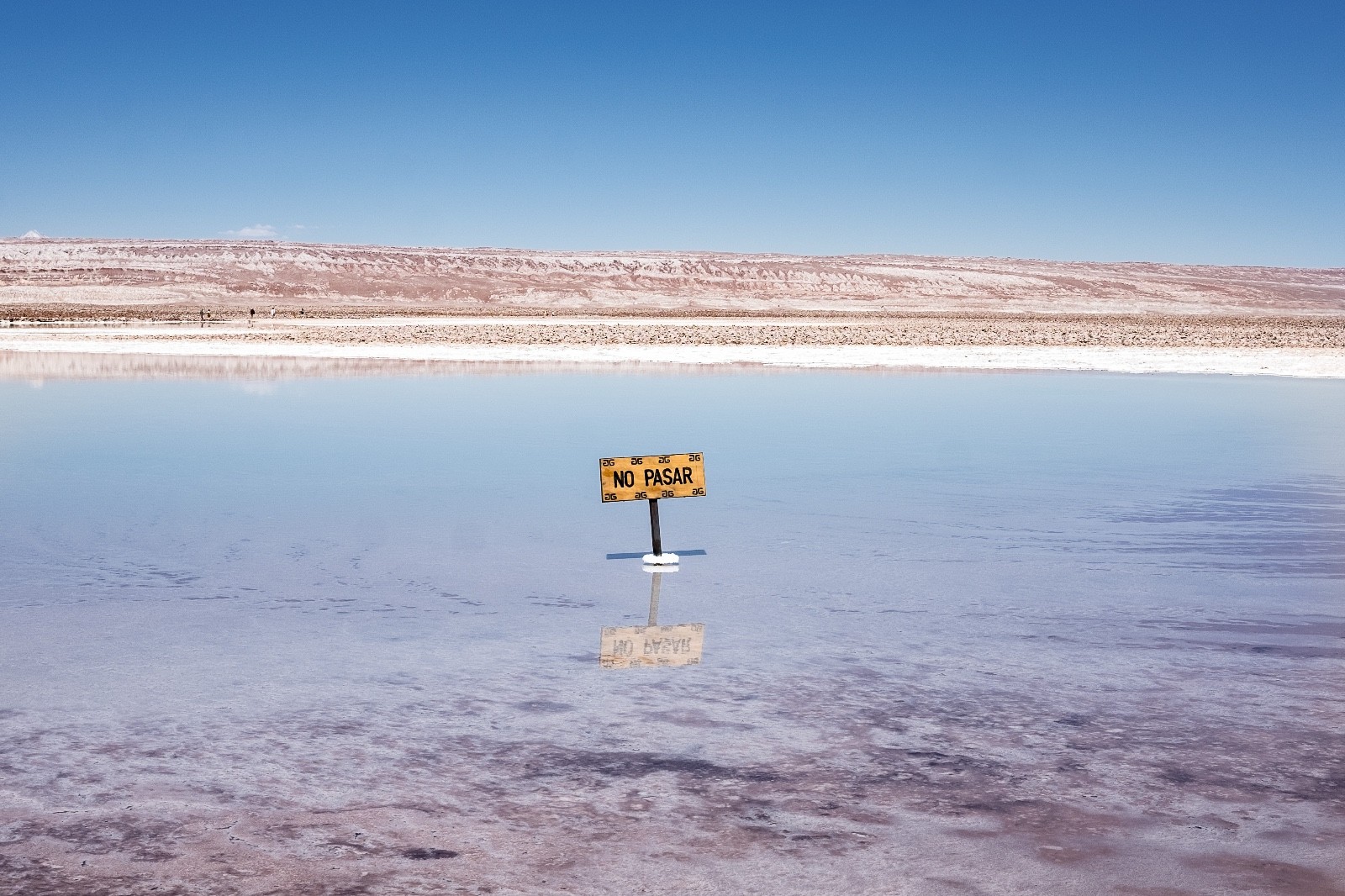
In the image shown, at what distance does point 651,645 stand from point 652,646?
0.01 metres

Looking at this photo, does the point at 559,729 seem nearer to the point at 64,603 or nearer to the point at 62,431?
the point at 64,603

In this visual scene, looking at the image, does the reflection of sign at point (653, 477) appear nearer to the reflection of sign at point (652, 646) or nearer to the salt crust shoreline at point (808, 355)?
the reflection of sign at point (652, 646)

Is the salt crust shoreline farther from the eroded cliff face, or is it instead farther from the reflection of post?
the eroded cliff face

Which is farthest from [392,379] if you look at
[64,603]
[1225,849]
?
[1225,849]

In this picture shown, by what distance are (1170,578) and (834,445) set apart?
567 centimetres

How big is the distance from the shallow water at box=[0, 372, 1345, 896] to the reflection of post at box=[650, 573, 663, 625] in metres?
0.05

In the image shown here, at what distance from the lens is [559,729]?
4320 millimetres

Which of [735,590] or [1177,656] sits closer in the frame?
[1177,656]

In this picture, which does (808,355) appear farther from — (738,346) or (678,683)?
(678,683)

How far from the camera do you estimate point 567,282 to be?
117875 mm

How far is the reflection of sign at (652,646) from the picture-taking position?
5.15 m

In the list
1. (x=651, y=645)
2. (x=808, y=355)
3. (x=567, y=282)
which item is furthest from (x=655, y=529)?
(x=567, y=282)

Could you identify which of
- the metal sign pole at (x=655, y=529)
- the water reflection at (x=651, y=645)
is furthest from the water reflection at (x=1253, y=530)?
the water reflection at (x=651, y=645)

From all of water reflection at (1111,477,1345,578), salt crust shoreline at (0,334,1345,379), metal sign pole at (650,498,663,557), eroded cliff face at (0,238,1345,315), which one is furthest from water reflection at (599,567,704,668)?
eroded cliff face at (0,238,1345,315)
